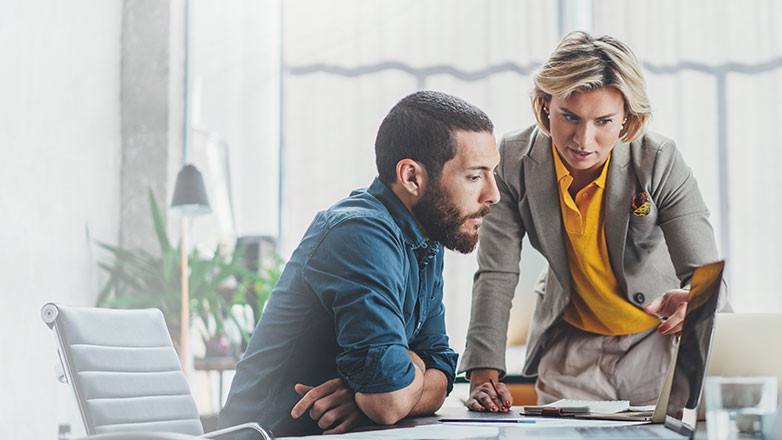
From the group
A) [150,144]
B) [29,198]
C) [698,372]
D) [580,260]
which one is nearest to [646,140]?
[580,260]

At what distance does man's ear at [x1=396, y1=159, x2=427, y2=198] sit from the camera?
125 cm

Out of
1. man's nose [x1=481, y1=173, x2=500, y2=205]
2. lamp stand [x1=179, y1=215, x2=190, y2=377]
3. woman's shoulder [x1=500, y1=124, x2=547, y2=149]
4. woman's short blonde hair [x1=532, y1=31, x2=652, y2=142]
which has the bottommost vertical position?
lamp stand [x1=179, y1=215, x2=190, y2=377]

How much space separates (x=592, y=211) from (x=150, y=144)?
2.83 meters

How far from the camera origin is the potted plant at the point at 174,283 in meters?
3.58

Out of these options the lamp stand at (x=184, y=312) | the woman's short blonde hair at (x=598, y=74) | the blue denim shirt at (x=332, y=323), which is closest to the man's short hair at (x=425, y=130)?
the blue denim shirt at (x=332, y=323)

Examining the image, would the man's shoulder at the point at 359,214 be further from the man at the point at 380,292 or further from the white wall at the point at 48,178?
the white wall at the point at 48,178

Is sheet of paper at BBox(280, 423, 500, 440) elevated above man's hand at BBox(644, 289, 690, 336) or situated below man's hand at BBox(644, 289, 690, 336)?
below

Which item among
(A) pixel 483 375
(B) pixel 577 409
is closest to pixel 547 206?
(A) pixel 483 375

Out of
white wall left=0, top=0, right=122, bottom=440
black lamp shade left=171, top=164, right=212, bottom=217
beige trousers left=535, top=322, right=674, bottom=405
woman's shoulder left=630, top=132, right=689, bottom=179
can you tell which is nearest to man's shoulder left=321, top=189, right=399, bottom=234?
woman's shoulder left=630, top=132, right=689, bottom=179

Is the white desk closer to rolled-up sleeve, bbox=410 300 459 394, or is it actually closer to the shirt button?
rolled-up sleeve, bbox=410 300 459 394

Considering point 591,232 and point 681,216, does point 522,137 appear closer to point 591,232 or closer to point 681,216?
point 591,232

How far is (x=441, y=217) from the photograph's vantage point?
1.24m

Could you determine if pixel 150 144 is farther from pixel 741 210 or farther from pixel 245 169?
pixel 741 210

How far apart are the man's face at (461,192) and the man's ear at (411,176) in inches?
0.5
